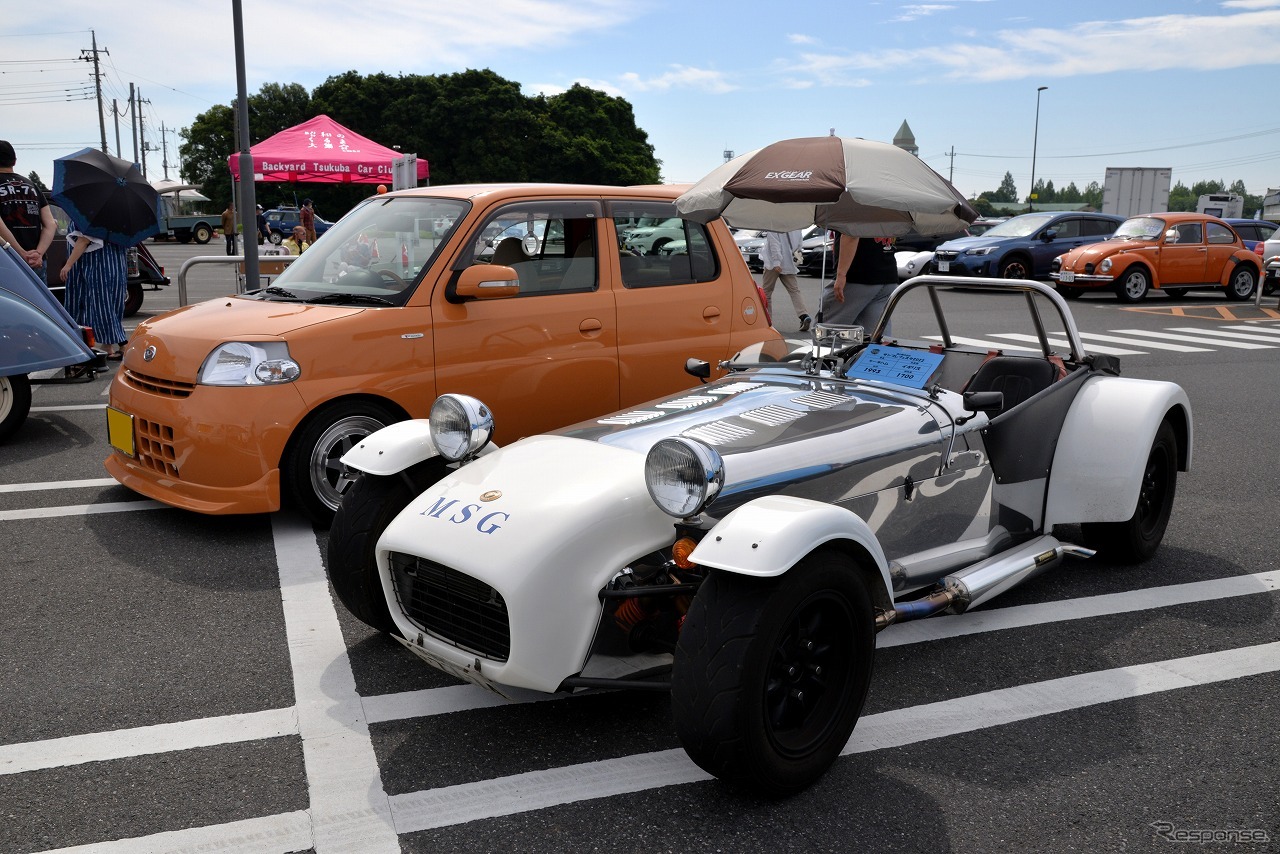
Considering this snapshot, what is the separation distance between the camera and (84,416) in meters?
8.05

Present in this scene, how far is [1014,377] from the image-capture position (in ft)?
15.8

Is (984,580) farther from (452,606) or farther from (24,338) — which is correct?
(24,338)

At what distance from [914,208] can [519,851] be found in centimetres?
373

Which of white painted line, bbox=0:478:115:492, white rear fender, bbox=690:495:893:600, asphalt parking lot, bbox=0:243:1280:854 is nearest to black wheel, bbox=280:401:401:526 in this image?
asphalt parking lot, bbox=0:243:1280:854

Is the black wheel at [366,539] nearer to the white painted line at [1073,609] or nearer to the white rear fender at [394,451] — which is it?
the white rear fender at [394,451]

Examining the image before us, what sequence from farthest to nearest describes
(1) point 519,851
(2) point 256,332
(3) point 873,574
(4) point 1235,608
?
(2) point 256,332 → (4) point 1235,608 → (3) point 873,574 → (1) point 519,851

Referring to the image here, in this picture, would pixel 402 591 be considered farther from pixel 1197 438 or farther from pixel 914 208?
pixel 1197 438

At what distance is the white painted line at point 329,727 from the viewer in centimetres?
274

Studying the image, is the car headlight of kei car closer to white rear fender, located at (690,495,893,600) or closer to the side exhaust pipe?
white rear fender, located at (690,495,893,600)

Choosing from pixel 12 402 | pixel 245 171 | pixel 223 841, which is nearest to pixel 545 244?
pixel 223 841

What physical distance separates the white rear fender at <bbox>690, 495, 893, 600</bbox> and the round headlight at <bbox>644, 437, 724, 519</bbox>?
109 millimetres

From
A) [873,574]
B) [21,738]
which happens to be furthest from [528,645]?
[21,738]

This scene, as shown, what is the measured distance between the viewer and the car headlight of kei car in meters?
5.00

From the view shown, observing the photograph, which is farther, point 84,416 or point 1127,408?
point 84,416
